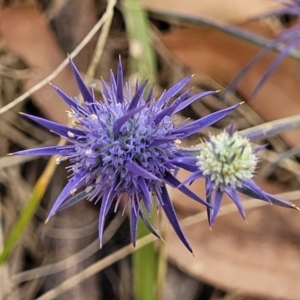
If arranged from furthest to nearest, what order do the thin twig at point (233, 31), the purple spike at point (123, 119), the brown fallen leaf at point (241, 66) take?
the brown fallen leaf at point (241, 66) → the thin twig at point (233, 31) → the purple spike at point (123, 119)

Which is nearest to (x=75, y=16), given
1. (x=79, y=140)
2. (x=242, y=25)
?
(x=242, y=25)

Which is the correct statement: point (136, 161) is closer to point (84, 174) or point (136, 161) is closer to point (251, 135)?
point (84, 174)

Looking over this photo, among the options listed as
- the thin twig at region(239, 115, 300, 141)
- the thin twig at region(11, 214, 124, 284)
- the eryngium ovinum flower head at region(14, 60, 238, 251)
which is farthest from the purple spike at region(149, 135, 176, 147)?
the thin twig at region(11, 214, 124, 284)

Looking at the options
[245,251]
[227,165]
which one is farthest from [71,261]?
[227,165]

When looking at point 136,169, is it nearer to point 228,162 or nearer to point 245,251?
point 228,162

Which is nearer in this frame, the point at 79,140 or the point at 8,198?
the point at 79,140

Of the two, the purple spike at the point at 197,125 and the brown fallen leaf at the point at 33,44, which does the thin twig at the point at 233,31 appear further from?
the purple spike at the point at 197,125

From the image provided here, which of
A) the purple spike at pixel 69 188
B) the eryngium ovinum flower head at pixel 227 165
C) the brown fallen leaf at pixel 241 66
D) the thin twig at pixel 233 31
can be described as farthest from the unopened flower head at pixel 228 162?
the brown fallen leaf at pixel 241 66
